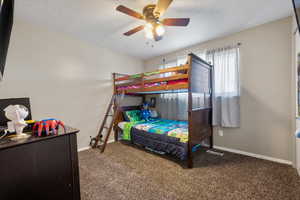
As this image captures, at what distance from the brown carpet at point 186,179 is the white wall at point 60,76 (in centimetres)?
106

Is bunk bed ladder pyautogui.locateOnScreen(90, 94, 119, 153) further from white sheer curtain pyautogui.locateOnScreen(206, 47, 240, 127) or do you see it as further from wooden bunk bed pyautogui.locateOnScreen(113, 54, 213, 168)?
white sheer curtain pyautogui.locateOnScreen(206, 47, 240, 127)

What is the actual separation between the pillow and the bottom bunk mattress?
30 centimetres

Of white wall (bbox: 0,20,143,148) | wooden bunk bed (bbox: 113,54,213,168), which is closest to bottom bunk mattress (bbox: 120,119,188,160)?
wooden bunk bed (bbox: 113,54,213,168)

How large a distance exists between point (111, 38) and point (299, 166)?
397cm

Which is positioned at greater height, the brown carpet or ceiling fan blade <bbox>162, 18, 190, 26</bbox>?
ceiling fan blade <bbox>162, 18, 190, 26</bbox>

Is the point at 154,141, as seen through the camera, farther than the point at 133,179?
Yes

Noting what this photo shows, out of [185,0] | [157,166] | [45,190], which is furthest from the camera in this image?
[157,166]

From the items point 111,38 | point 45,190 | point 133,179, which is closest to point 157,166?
point 133,179

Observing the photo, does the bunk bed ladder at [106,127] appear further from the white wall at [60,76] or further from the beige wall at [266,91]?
the beige wall at [266,91]

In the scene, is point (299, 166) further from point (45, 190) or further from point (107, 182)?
point (45, 190)

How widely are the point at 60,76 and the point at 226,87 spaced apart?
138 inches

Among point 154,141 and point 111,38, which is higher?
point 111,38

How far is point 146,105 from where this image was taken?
Answer: 3.93m

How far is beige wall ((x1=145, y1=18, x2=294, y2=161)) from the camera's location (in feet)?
7.27
